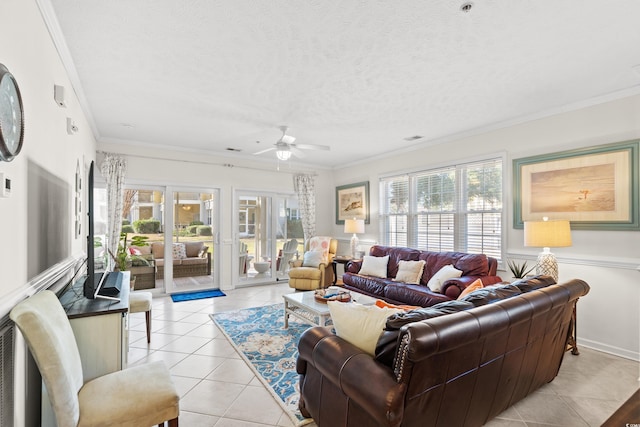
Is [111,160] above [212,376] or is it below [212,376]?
above

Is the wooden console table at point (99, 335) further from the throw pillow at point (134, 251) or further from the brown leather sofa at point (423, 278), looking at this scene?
the throw pillow at point (134, 251)

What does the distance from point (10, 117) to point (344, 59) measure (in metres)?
2.12

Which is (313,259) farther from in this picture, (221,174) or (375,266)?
(221,174)

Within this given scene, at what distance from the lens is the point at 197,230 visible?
5.84 meters

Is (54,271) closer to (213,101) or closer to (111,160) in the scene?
(213,101)

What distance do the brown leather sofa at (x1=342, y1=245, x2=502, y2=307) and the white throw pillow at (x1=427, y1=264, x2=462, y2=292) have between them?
0.06m

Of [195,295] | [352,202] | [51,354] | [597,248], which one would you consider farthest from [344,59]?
[195,295]

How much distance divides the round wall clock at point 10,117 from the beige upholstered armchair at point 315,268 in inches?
168

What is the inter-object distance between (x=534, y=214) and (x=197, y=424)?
4.03m

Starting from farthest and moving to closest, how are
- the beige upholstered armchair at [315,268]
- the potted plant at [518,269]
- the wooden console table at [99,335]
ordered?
the beige upholstered armchair at [315,268]
the potted plant at [518,269]
the wooden console table at [99,335]

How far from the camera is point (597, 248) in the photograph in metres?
3.31

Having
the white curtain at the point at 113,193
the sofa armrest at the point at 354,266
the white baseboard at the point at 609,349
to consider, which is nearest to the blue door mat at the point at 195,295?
the white curtain at the point at 113,193

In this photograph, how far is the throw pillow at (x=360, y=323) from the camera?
5.62 feet

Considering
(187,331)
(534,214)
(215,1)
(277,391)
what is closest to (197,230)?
(187,331)
